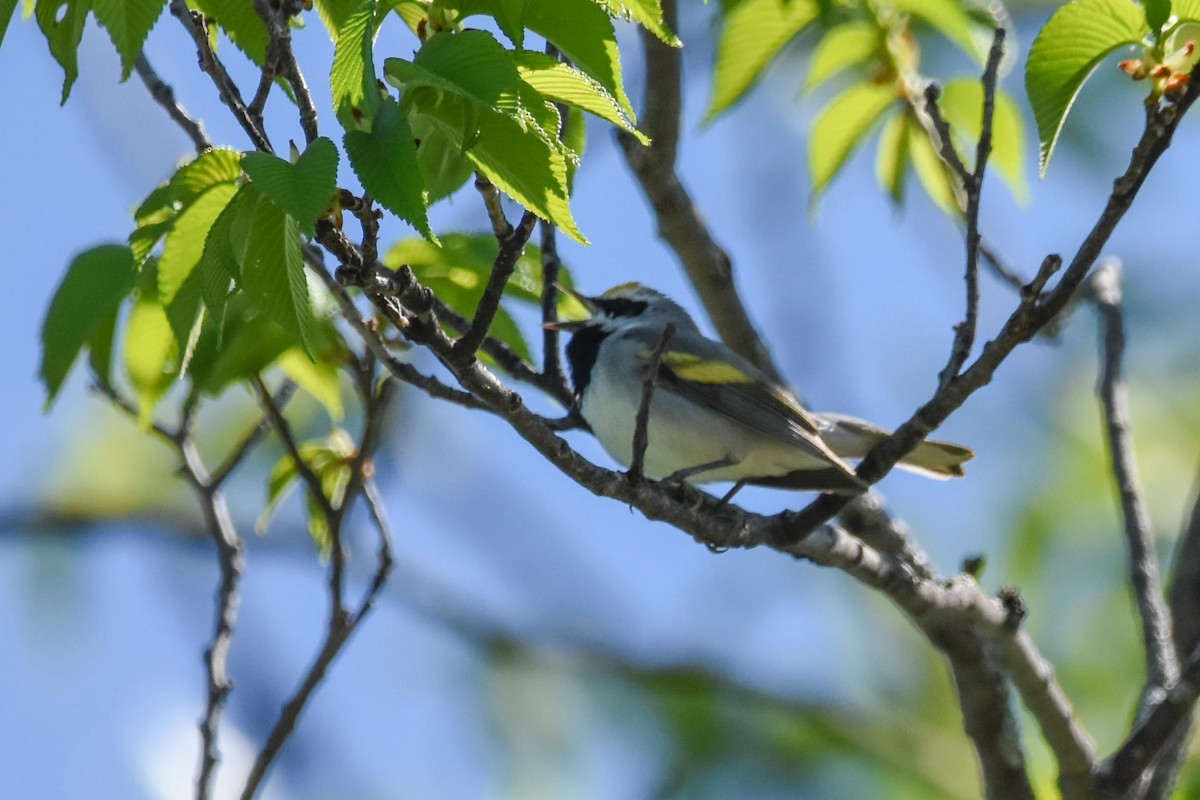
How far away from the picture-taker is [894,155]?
13.2 ft

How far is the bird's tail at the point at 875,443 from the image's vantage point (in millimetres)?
4359

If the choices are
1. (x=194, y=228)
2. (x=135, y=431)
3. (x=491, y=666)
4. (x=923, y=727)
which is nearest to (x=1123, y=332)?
(x=923, y=727)

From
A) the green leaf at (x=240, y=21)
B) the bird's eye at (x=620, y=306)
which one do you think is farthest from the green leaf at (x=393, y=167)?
the bird's eye at (x=620, y=306)

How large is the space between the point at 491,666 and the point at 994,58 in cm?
358

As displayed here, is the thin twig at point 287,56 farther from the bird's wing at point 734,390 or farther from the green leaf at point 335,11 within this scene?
the bird's wing at point 734,390

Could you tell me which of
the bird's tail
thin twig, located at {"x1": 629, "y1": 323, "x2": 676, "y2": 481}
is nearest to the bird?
the bird's tail

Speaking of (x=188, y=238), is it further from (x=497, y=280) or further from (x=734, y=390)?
(x=734, y=390)

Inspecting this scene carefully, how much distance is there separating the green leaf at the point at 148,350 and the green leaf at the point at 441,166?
1047 millimetres

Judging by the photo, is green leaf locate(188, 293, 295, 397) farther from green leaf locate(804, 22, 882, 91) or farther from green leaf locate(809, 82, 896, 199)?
green leaf locate(804, 22, 882, 91)

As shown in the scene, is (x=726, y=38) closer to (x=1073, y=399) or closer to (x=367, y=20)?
(x=367, y=20)

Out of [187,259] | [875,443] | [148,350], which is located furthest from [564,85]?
[875,443]

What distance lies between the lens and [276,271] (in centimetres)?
188

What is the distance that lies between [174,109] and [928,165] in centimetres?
237

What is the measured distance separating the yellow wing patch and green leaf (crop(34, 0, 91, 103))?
269 centimetres
